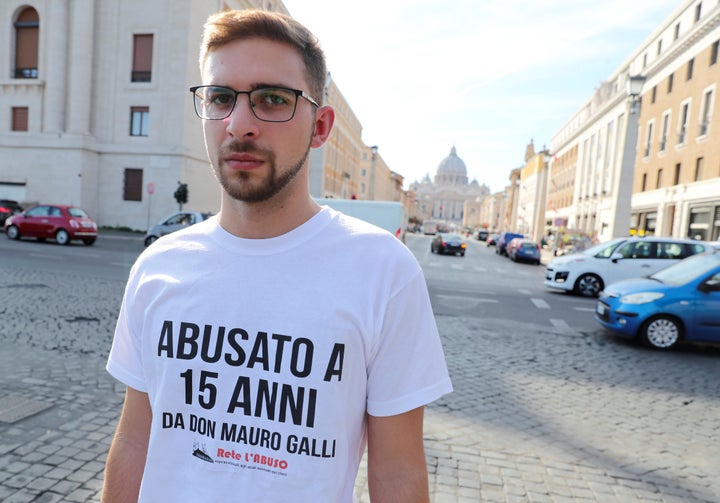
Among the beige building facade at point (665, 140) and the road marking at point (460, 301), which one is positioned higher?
the beige building facade at point (665, 140)

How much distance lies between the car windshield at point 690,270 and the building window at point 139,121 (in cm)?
2917

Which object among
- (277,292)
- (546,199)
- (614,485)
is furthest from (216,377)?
(546,199)

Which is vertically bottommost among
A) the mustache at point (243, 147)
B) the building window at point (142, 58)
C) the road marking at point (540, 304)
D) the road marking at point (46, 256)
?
the road marking at point (46, 256)

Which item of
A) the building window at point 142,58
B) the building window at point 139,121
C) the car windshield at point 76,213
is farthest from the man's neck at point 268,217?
the building window at point 142,58

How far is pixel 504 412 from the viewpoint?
15.9ft

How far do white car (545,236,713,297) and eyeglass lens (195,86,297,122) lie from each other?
1347cm

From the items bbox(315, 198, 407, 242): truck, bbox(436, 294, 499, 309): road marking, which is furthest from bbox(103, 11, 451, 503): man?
bbox(315, 198, 407, 242): truck

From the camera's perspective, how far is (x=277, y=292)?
1.35m

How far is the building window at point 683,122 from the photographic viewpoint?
2979 cm

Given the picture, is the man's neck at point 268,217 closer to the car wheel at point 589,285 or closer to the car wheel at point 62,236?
the car wheel at point 589,285

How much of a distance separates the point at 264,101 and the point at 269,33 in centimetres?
18

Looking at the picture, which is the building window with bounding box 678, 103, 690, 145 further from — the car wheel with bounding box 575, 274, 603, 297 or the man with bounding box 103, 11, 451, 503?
the man with bounding box 103, 11, 451, 503

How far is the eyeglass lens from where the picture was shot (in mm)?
1393

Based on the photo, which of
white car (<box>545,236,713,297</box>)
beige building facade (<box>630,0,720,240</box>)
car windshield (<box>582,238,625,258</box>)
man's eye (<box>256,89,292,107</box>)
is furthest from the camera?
beige building facade (<box>630,0,720,240</box>)
